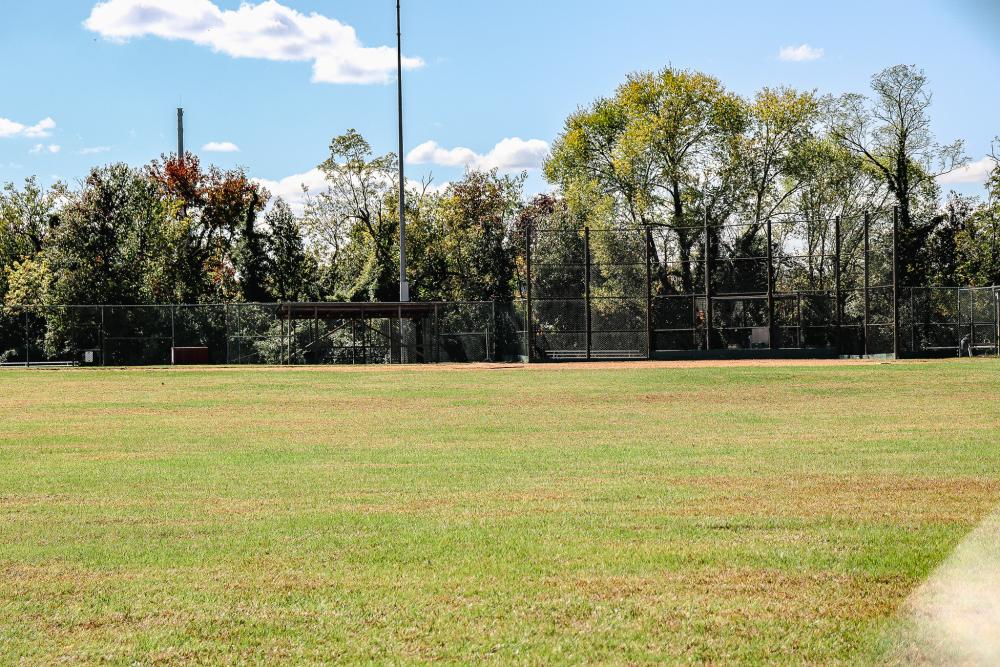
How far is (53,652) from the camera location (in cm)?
534

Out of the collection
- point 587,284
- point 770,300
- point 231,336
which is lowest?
point 231,336

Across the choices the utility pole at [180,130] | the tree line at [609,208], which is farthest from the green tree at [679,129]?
the utility pole at [180,130]

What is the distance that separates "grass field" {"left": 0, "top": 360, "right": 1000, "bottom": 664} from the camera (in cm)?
552

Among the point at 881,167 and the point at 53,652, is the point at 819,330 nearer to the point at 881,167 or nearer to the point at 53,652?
the point at 881,167

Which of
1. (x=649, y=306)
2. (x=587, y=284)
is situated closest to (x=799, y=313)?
(x=649, y=306)

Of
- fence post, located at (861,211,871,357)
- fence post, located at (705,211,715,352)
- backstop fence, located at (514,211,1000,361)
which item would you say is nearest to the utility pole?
backstop fence, located at (514,211,1000,361)

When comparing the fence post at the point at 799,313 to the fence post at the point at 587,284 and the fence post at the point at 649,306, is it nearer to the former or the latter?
the fence post at the point at 649,306

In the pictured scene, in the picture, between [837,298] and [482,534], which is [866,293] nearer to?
[837,298]

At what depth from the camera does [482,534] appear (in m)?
7.90

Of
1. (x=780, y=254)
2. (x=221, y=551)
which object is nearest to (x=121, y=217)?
(x=780, y=254)

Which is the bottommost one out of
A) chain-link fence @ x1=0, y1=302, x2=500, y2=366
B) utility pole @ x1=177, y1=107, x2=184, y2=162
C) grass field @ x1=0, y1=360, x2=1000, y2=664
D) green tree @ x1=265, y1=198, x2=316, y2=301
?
grass field @ x1=0, y1=360, x2=1000, y2=664

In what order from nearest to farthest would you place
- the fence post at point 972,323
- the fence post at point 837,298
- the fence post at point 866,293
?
1. the fence post at point 866,293
2. the fence post at point 837,298
3. the fence post at point 972,323

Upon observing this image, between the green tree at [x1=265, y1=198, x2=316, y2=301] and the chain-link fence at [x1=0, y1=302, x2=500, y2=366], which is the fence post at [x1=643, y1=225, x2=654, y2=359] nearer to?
the chain-link fence at [x1=0, y1=302, x2=500, y2=366]

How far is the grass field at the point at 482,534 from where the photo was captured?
5.52m
